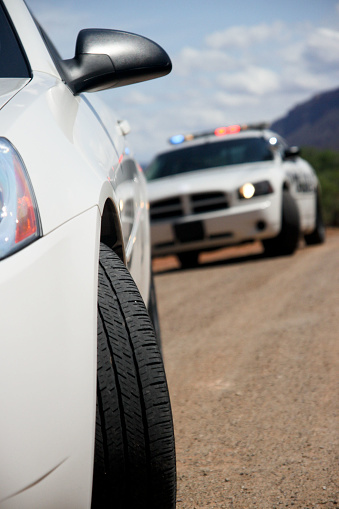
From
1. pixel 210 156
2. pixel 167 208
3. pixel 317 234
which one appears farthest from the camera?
pixel 317 234

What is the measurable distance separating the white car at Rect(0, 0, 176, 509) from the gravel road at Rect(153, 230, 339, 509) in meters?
0.53

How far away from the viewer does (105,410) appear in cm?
166

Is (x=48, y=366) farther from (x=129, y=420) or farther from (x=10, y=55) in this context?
(x=10, y=55)

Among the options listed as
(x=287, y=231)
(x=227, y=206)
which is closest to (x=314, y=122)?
(x=287, y=231)

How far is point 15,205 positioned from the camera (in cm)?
149

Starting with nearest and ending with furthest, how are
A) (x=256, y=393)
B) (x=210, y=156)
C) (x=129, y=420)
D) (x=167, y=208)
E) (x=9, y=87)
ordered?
1. (x=129, y=420)
2. (x=9, y=87)
3. (x=256, y=393)
4. (x=167, y=208)
5. (x=210, y=156)

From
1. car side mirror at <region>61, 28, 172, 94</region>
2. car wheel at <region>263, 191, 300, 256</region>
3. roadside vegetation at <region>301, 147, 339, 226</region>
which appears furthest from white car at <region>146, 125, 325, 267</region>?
roadside vegetation at <region>301, 147, 339, 226</region>

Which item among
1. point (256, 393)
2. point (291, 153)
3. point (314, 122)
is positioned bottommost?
point (314, 122)

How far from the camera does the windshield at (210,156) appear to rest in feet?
31.2

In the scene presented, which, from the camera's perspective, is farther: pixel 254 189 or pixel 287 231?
pixel 287 231

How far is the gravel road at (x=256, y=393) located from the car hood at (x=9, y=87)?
3.97 feet

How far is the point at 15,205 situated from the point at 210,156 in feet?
27.2

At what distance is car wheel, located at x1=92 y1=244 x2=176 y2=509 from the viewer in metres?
1.67

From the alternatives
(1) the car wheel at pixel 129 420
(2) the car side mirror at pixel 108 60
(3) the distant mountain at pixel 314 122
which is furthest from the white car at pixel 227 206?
(3) the distant mountain at pixel 314 122
